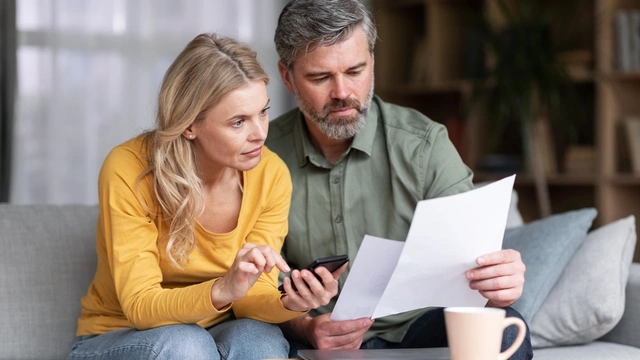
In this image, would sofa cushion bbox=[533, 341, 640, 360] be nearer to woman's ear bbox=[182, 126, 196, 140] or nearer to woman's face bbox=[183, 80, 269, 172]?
woman's face bbox=[183, 80, 269, 172]

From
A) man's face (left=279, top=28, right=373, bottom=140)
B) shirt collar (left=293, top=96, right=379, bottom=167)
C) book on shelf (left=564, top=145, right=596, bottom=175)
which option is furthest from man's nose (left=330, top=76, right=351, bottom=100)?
book on shelf (left=564, top=145, right=596, bottom=175)

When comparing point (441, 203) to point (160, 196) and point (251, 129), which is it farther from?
point (160, 196)

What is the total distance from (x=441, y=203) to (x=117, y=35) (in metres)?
2.84

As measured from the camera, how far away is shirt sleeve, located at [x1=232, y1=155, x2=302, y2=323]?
1.55 metres

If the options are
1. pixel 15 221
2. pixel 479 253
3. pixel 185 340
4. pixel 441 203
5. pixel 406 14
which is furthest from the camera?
pixel 406 14

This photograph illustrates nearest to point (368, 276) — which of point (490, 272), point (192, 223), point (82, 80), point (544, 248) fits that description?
point (490, 272)

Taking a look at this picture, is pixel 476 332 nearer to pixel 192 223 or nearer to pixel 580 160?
pixel 192 223

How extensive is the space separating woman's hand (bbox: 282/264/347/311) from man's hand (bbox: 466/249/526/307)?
219 mm

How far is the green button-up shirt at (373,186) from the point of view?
1.80 metres

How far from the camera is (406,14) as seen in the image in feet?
14.8

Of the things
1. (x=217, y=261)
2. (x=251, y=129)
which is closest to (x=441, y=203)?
(x=251, y=129)

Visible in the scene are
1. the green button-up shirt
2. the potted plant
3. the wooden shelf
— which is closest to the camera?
the green button-up shirt

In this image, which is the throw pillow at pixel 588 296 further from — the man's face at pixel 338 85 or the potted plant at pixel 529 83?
the potted plant at pixel 529 83

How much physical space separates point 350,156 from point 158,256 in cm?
50
